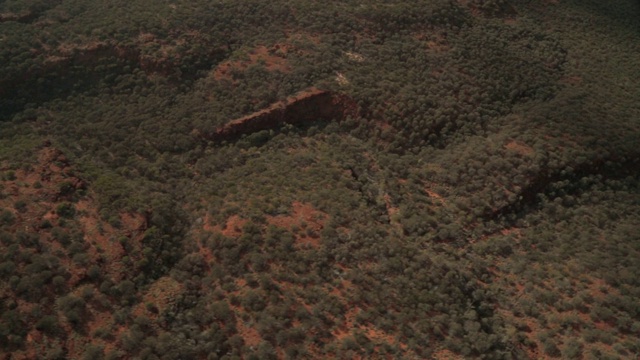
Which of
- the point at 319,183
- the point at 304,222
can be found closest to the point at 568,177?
the point at 319,183

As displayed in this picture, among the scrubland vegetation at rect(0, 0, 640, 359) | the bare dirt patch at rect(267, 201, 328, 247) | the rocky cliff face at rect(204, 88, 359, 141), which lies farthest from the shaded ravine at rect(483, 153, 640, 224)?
the rocky cliff face at rect(204, 88, 359, 141)

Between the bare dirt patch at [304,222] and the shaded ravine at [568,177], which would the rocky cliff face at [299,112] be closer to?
the bare dirt patch at [304,222]

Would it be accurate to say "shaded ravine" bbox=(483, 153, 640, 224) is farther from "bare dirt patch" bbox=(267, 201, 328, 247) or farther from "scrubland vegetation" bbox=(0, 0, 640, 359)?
"bare dirt patch" bbox=(267, 201, 328, 247)

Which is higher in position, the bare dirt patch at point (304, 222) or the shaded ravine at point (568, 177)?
the shaded ravine at point (568, 177)

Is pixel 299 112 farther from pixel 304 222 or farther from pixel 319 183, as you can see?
pixel 304 222

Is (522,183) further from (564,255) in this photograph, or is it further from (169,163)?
(169,163)

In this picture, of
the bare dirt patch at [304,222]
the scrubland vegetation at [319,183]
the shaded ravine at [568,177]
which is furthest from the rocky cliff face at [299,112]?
the shaded ravine at [568,177]

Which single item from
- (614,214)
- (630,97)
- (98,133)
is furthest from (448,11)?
(98,133)
